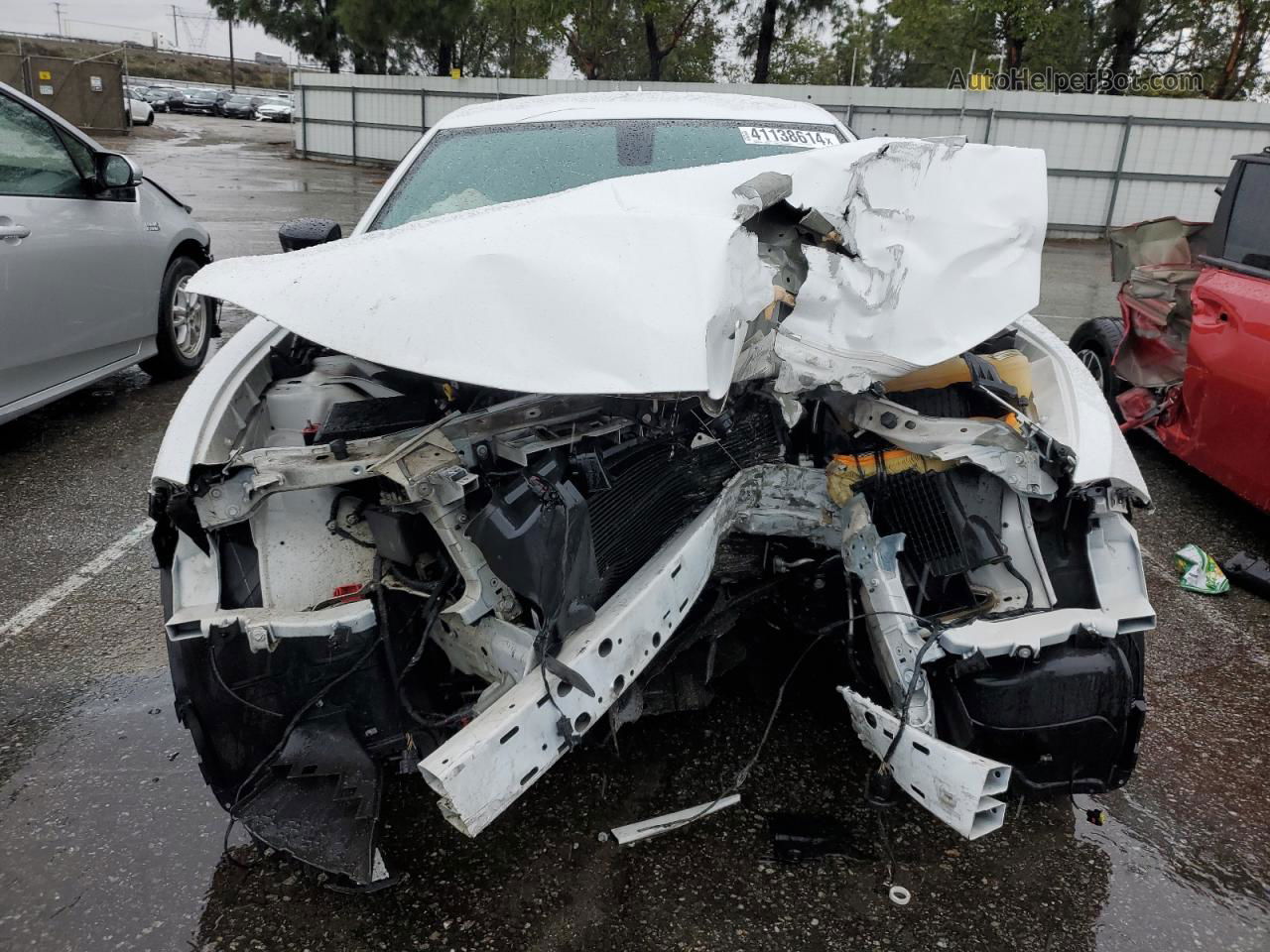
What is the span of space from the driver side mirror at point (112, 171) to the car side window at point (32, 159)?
0.11 m

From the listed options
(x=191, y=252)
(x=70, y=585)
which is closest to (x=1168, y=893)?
(x=70, y=585)

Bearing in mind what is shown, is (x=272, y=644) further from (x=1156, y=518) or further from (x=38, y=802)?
(x=1156, y=518)

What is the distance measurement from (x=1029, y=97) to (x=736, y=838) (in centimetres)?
1662

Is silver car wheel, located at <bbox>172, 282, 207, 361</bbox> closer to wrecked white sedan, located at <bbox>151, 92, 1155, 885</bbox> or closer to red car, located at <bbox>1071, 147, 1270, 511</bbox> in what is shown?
wrecked white sedan, located at <bbox>151, 92, 1155, 885</bbox>

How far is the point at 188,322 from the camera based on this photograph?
20.2ft

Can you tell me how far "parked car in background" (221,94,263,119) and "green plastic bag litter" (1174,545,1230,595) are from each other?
4453cm

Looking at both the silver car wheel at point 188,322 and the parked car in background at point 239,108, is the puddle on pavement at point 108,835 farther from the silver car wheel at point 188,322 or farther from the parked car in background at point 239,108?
the parked car in background at point 239,108

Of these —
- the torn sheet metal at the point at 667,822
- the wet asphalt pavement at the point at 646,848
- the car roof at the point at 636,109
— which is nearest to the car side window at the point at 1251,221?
the wet asphalt pavement at the point at 646,848

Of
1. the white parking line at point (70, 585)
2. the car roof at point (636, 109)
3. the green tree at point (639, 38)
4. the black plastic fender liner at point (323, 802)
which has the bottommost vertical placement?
the white parking line at point (70, 585)

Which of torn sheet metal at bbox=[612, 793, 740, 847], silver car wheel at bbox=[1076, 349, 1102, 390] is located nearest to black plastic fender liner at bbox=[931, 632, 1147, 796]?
torn sheet metal at bbox=[612, 793, 740, 847]

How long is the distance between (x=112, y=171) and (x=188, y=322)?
4.36 feet

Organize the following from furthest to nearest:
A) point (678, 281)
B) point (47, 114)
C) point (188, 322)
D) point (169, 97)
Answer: point (169, 97)
point (188, 322)
point (47, 114)
point (678, 281)

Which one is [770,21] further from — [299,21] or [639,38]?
[299,21]

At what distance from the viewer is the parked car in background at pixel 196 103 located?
40.8 meters
